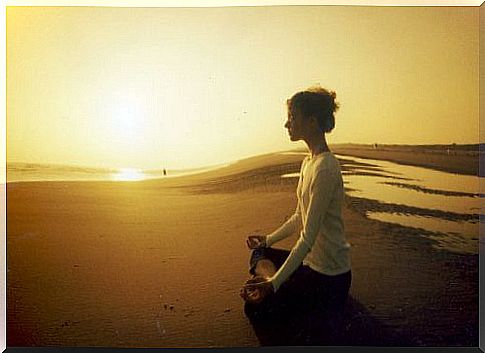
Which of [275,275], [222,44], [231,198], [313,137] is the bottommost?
[275,275]

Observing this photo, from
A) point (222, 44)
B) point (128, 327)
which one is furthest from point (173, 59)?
point (128, 327)

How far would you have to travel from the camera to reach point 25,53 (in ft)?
11.2

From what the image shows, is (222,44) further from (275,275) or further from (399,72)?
(275,275)

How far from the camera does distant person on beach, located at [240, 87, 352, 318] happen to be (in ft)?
10.8

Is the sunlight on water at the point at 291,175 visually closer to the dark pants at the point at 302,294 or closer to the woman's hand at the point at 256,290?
the dark pants at the point at 302,294

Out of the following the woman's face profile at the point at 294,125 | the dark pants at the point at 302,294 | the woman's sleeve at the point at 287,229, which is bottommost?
the dark pants at the point at 302,294

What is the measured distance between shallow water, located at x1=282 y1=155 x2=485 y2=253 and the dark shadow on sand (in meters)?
0.50

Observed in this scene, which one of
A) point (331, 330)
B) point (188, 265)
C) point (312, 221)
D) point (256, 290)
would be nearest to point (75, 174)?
point (188, 265)

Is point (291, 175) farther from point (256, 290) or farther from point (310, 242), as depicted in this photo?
point (256, 290)

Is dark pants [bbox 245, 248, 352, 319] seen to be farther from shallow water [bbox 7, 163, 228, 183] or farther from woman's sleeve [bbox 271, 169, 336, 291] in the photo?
shallow water [bbox 7, 163, 228, 183]

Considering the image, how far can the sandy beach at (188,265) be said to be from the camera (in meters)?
3.37

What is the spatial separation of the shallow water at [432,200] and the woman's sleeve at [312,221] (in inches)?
7.0

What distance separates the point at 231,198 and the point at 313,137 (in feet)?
1.67

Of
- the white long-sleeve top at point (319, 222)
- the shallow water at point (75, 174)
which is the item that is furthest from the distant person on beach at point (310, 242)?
the shallow water at point (75, 174)
